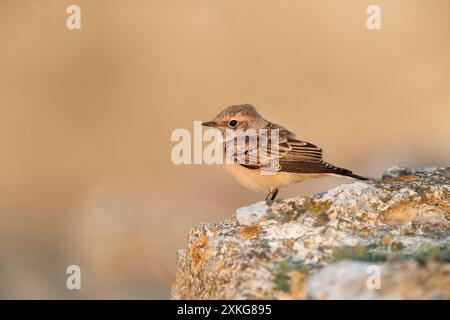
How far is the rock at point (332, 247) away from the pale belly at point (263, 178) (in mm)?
1746

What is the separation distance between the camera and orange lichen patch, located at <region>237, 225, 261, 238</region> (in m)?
5.18

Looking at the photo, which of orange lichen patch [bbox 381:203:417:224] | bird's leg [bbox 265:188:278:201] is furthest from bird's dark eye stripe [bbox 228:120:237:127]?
orange lichen patch [bbox 381:203:417:224]

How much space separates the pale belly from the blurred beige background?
211 inches

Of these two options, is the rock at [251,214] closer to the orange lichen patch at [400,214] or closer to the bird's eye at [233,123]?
the orange lichen patch at [400,214]

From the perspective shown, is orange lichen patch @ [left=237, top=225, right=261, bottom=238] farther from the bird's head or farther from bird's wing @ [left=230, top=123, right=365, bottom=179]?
the bird's head

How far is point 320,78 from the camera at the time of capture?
2198 cm

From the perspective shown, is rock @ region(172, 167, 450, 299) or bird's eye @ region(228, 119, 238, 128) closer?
rock @ region(172, 167, 450, 299)

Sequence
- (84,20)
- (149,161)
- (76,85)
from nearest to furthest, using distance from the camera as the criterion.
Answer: (149,161) < (76,85) < (84,20)

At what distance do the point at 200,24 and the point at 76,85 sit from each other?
16.6ft

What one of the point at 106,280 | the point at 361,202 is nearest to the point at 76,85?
the point at 106,280

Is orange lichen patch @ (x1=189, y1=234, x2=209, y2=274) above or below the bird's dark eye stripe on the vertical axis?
below

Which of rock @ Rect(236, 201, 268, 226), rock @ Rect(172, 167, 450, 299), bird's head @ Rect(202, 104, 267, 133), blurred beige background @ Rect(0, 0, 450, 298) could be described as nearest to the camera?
rock @ Rect(172, 167, 450, 299)

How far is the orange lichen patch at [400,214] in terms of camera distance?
554cm

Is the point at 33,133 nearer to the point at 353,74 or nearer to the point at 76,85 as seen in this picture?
the point at 76,85
